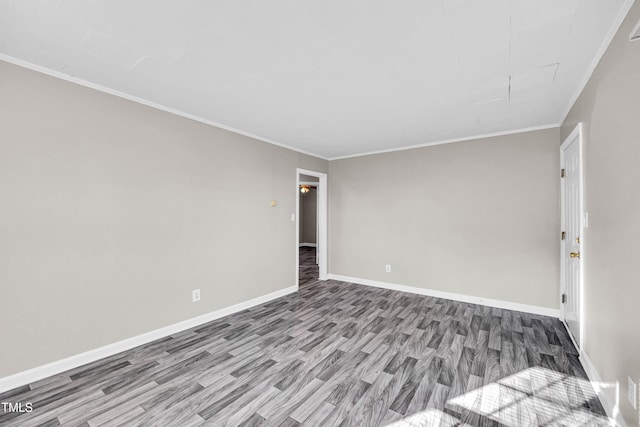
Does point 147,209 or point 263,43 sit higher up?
point 263,43

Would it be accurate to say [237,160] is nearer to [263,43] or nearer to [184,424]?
[263,43]

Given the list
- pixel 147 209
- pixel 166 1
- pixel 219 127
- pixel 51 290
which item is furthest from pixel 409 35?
pixel 51 290

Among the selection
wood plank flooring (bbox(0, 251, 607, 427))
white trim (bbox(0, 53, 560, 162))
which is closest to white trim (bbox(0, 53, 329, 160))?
white trim (bbox(0, 53, 560, 162))

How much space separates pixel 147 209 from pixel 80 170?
65 cm

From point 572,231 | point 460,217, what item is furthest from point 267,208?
point 572,231

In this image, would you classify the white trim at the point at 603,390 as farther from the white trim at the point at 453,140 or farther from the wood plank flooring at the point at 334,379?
the white trim at the point at 453,140

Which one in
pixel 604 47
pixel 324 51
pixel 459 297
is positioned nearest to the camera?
pixel 604 47

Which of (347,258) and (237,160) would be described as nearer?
(237,160)

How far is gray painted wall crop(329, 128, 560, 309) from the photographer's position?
3646 mm

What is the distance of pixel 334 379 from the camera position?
226 centimetres

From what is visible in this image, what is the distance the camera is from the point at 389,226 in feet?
16.1

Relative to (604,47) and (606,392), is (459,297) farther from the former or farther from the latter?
(604,47)

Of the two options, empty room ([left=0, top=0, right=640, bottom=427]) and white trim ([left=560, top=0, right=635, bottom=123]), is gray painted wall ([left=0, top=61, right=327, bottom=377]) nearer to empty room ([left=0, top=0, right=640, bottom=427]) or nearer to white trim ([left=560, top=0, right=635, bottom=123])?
empty room ([left=0, top=0, right=640, bottom=427])

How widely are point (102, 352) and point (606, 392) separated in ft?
13.4
